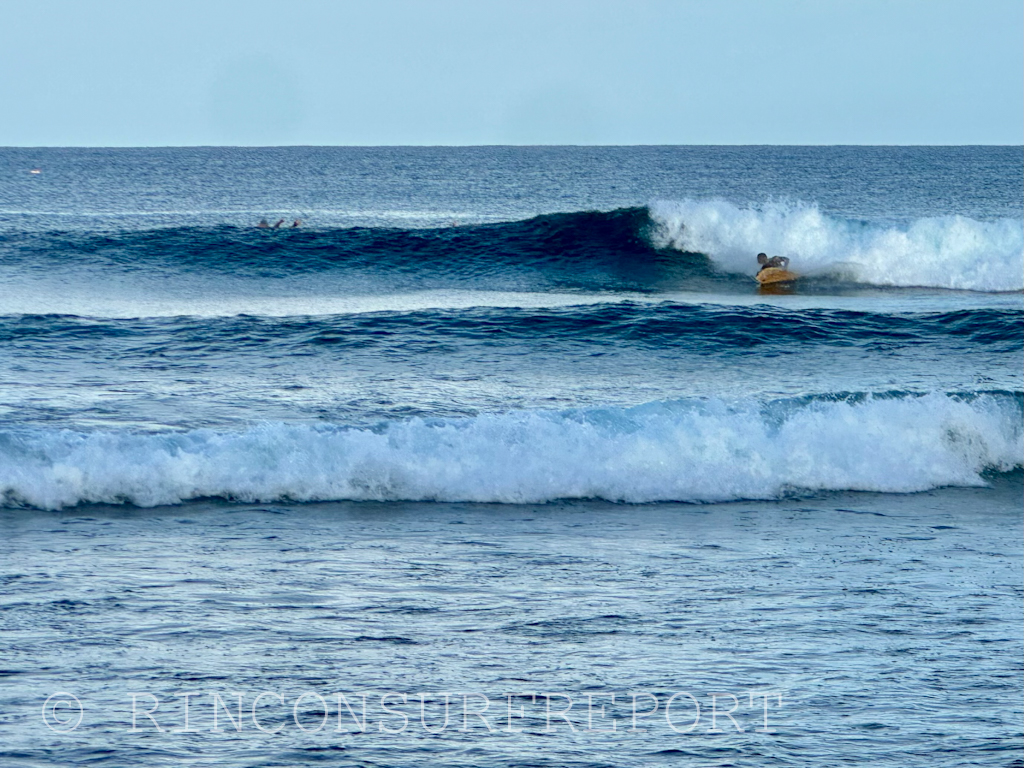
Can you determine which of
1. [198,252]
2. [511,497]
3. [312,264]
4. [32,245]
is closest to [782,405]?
[511,497]

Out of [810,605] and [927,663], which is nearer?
[927,663]

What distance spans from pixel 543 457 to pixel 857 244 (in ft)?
50.1

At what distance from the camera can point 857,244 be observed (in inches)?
858

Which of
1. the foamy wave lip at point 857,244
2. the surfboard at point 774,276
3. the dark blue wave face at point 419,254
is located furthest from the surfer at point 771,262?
the foamy wave lip at point 857,244

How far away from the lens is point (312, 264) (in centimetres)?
2102

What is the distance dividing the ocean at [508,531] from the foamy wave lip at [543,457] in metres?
0.02

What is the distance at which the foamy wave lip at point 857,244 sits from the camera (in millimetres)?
20703

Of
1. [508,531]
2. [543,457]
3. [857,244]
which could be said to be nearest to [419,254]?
[857,244]

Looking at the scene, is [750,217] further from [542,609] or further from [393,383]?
[542,609]

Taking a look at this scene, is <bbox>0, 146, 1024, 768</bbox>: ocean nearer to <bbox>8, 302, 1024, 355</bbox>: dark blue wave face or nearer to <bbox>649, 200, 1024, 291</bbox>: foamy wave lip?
<bbox>8, 302, 1024, 355</bbox>: dark blue wave face

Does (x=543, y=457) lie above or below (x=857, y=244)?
below

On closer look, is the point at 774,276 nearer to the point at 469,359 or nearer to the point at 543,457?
the point at 469,359

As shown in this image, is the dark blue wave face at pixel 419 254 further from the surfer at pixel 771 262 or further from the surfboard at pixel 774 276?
the surfer at pixel 771 262

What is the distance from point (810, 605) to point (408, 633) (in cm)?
193
